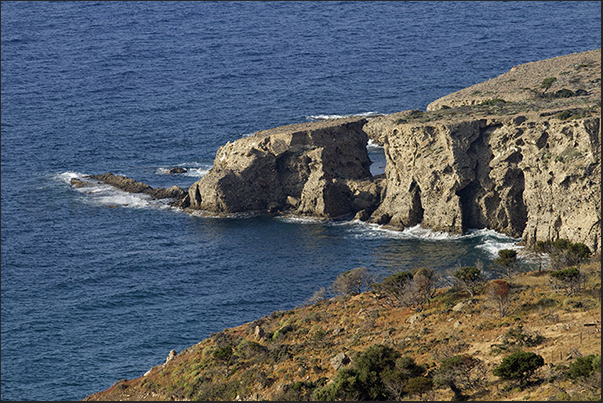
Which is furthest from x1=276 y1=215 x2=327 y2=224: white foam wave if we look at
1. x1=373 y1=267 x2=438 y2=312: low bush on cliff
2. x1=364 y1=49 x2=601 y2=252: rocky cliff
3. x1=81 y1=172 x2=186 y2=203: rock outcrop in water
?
x1=373 y1=267 x2=438 y2=312: low bush on cliff

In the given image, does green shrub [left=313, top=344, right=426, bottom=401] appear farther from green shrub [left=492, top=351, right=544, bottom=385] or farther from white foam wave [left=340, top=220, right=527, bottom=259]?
white foam wave [left=340, top=220, right=527, bottom=259]

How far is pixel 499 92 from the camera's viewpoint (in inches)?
5531

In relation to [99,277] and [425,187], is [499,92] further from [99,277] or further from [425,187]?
[99,277]

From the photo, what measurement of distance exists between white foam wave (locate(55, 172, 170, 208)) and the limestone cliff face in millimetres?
36022

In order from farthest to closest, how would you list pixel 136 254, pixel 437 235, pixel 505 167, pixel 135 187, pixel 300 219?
pixel 135 187
pixel 300 219
pixel 136 254
pixel 437 235
pixel 505 167

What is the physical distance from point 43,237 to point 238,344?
196 feet

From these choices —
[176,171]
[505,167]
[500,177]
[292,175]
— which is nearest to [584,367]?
[500,177]

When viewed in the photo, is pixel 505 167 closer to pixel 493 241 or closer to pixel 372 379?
pixel 493 241

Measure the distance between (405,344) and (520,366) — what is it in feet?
38.7

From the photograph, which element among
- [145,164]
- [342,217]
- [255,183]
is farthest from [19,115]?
[342,217]

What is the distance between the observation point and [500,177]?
115750 millimetres

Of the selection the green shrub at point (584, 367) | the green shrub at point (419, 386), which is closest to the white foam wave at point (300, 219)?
the green shrub at point (419, 386)

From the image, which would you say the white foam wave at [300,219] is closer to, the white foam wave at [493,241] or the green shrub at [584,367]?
the white foam wave at [493,241]

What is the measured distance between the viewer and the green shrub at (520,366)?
58938mm
